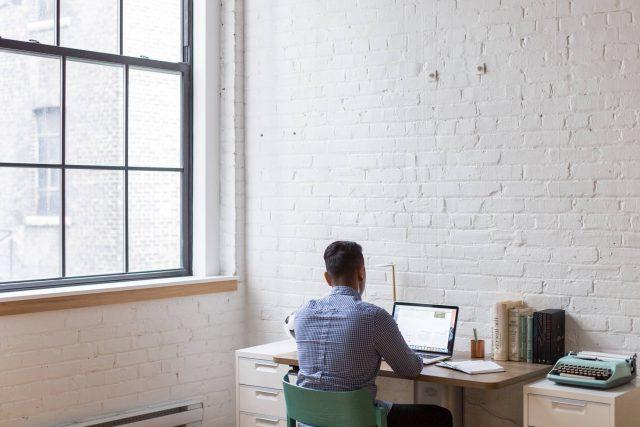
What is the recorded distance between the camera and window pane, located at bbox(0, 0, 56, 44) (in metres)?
4.66

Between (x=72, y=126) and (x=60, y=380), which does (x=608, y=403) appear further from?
(x=72, y=126)

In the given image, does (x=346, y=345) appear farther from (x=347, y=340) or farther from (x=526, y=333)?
(x=526, y=333)

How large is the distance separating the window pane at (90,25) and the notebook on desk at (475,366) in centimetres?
257

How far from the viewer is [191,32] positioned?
5.53 meters

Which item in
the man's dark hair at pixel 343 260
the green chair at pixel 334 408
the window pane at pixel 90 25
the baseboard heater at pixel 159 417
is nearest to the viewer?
the green chair at pixel 334 408

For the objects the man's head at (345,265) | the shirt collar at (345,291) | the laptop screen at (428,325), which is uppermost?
the man's head at (345,265)

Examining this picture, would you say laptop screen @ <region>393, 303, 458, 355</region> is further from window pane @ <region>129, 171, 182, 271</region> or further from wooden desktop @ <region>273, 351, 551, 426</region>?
window pane @ <region>129, 171, 182, 271</region>

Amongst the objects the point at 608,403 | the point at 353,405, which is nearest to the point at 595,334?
the point at 608,403

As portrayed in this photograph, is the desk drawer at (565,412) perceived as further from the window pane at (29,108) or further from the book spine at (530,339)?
the window pane at (29,108)

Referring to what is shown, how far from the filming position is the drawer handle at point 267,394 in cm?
474

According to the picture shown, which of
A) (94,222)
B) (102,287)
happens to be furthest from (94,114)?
(102,287)

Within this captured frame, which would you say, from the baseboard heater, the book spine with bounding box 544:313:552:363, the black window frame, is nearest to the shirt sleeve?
the book spine with bounding box 544:313:552:363

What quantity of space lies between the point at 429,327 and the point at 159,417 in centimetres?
161

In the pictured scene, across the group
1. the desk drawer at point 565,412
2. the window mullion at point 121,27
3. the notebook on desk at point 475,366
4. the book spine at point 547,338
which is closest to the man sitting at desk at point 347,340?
the notebook on desk at point 475,366
